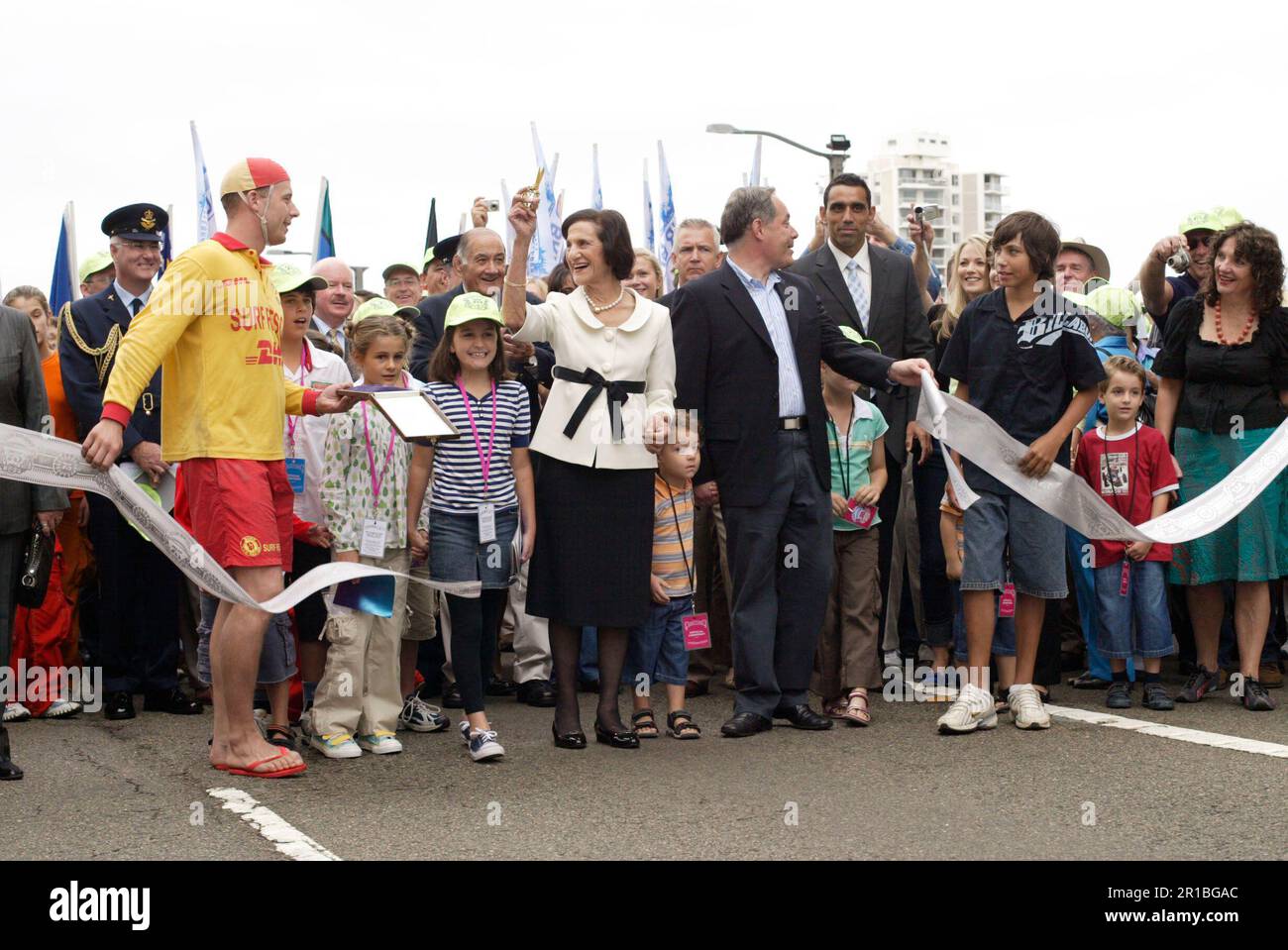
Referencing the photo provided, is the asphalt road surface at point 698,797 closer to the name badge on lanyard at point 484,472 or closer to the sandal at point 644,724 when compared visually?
the sandal at point 644,724

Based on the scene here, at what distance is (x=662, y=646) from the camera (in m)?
7.37

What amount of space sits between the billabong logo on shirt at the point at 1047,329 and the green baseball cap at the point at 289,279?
3.25 metres

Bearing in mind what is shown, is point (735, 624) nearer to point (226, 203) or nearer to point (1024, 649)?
point (1024, 649)

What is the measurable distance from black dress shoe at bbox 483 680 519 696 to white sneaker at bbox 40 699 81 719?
6.94 feet

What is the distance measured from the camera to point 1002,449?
Result: 716 cm

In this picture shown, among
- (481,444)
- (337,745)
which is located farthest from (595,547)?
(337,745)

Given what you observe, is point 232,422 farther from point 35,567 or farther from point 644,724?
point 644,724

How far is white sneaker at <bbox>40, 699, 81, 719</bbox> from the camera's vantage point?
311 inches

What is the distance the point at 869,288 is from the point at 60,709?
4752mm

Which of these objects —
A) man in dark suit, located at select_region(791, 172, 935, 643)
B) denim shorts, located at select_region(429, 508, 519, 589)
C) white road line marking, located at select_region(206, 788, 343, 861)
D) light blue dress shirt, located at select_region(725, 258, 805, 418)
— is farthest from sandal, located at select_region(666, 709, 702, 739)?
white road line marking, located at select_region(206, 788, 343, 861)

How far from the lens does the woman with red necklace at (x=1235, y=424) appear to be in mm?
7812

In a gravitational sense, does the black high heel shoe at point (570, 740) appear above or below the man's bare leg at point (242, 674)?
below

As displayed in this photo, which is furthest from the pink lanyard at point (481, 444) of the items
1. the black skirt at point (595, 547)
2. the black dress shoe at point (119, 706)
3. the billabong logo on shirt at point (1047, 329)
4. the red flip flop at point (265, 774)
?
the billabong logo on shirt at point (1047, 329)

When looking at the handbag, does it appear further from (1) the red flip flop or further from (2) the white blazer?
(2) the white blazer
